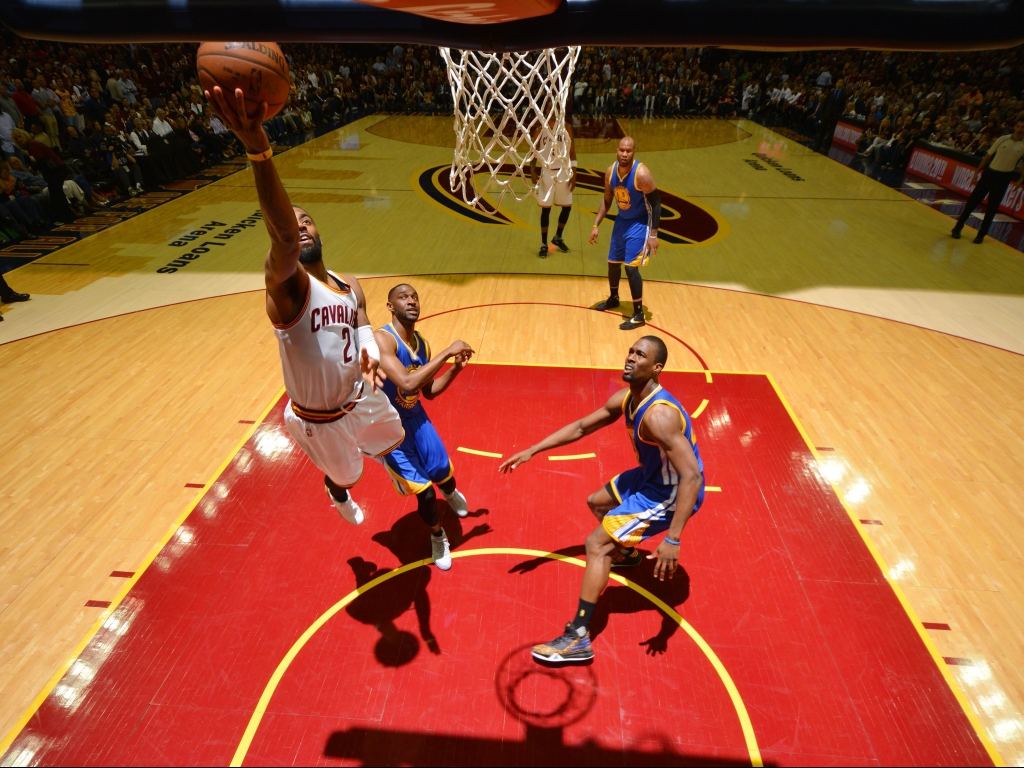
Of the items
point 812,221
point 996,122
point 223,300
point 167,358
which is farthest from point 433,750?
point 996,122

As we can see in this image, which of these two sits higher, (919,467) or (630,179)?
(630,179)

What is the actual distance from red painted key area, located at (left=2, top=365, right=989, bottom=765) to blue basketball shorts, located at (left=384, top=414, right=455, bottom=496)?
0.60 m

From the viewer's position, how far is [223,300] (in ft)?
25.4

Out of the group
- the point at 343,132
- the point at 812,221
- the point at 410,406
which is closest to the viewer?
the point at 410,406

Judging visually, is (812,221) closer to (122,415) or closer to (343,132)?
(122,415)

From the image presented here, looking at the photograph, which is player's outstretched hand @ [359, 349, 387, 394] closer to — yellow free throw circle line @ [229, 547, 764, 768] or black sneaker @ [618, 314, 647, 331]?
yellow free throw circle line @ [229, 547, 764, 768]

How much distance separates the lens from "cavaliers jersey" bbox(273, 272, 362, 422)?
2584mm

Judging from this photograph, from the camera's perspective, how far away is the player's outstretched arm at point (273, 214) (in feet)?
5.53

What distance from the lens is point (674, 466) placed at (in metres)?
3.09

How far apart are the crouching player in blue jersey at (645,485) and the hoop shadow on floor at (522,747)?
259 mm

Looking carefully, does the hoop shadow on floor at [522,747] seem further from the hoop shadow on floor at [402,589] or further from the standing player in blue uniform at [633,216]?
the standing player in blue uniform at [633,216]

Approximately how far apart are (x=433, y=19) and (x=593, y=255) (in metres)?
7.78

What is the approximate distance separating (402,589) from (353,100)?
2221 cm

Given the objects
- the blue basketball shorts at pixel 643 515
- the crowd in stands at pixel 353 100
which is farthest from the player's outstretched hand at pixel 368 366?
the crowd in stands at pixel 353 100
